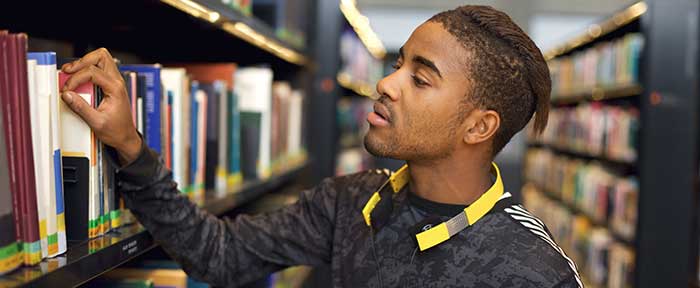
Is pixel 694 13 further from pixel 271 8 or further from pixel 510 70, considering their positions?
pixel 510 70

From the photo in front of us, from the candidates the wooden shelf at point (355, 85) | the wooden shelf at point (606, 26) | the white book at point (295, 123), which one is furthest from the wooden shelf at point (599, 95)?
the white book at point (295, 123)

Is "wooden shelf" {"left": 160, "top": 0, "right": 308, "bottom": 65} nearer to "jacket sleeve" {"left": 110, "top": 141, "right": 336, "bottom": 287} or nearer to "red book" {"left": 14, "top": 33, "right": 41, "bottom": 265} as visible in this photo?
"jacket sleeve" {"left": 110, "top": 141, "right": 336, "bottom": 287}

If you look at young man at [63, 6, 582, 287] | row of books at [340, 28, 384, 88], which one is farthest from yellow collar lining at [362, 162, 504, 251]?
row of books at [340, 28, 384, 88]

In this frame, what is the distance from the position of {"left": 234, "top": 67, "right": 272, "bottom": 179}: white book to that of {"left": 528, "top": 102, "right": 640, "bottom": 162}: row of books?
1.69 meters

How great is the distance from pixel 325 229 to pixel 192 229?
0.31 meters

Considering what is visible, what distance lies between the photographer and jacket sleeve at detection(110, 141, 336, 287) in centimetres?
126

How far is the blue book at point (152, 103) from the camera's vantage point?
4.34 ft

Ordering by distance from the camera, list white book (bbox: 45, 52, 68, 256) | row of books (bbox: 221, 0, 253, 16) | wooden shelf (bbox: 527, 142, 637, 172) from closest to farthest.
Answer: white book (bbox: 45, 52, 68, 256), row of books (bbox: 221, 0, 253, 16), wooden shelf (bbox: 527, 142, 637, 172)

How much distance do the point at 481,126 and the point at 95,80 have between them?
719 mm

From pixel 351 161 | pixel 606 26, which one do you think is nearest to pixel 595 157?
pixel 606 26

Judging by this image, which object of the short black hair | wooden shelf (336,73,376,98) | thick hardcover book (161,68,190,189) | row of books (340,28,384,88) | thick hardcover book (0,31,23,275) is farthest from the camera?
row of books (340,28,384,88)

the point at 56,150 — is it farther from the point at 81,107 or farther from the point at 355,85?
the point at 355,85

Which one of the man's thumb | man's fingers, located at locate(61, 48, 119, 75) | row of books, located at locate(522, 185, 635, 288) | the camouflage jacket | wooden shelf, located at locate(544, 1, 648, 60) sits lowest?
row of books, located at locate(522, 185, 635, 288)

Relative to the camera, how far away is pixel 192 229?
55.1 inches
